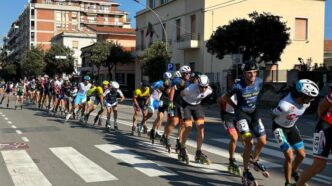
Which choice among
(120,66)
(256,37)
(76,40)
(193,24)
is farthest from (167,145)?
(76,40)

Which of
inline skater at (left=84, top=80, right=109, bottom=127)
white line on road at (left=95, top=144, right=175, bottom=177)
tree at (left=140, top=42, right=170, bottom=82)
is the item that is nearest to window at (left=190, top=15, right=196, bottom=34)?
tree at (left=140, top=42, right=170, bottom=82)

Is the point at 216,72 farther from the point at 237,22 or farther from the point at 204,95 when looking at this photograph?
the point at 204,95

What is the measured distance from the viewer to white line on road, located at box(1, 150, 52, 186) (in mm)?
7596

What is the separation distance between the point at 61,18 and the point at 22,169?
113161 millimetres

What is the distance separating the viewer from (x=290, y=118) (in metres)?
6.54

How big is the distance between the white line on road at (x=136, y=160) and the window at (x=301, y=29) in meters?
35.9

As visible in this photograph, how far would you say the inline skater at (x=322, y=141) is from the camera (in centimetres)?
582

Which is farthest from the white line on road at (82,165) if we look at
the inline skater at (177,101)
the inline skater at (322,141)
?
the inline skater at (322,141)

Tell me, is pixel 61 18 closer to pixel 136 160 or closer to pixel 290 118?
pixel 136 160

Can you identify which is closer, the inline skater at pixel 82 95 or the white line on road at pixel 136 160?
the white line on road at pixel 136 160

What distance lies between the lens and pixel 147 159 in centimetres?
957

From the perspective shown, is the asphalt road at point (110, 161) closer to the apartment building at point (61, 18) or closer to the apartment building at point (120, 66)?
the apartment building at point (120, 66)

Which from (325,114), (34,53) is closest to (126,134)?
(325,114)

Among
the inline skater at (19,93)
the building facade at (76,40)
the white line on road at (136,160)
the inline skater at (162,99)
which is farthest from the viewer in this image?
the building facade at (76,40)
